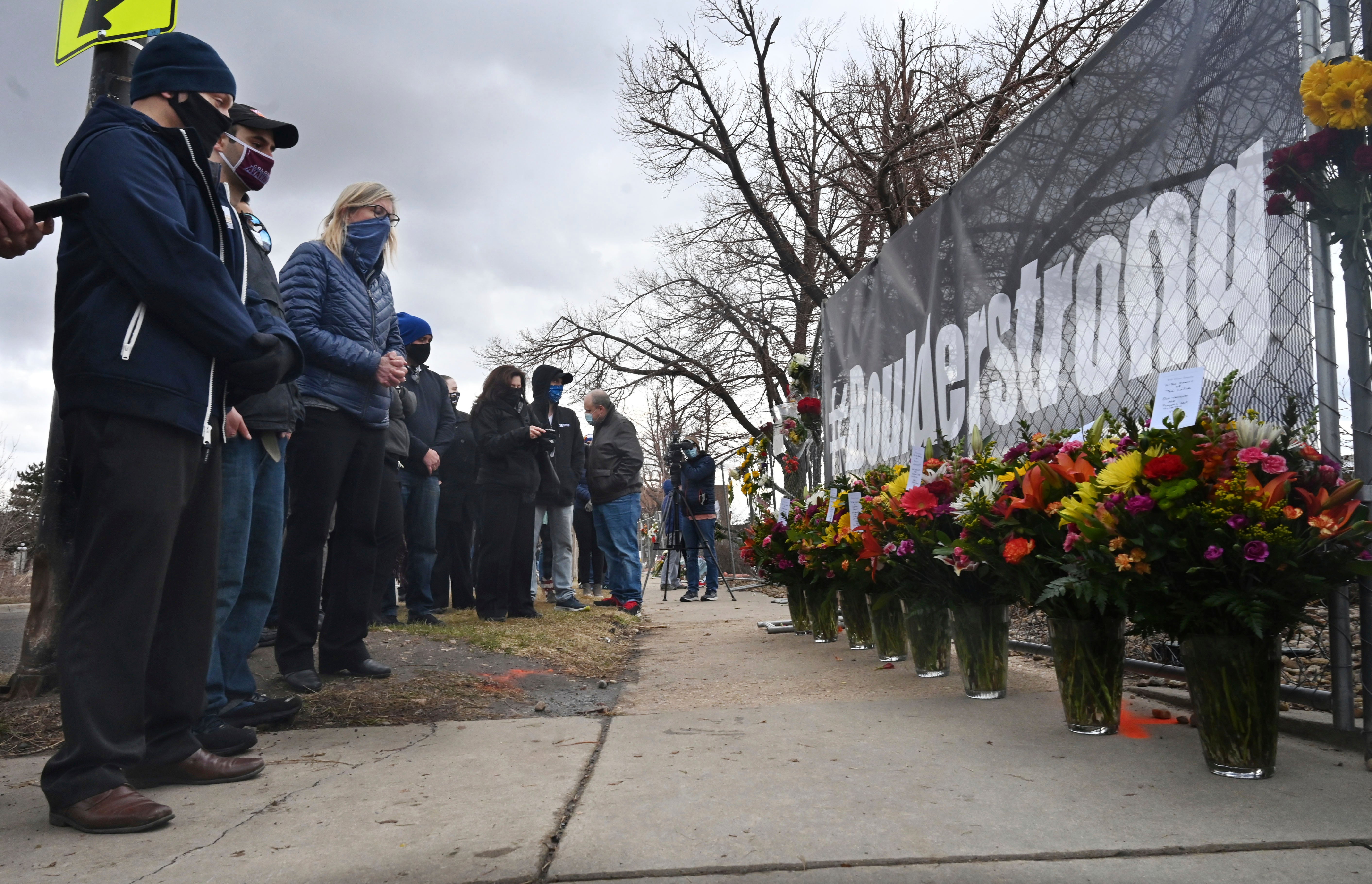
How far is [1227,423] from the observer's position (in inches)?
94.3

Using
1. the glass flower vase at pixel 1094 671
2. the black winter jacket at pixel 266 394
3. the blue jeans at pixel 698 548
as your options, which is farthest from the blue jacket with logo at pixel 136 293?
the blue jeans at pixel 698 548

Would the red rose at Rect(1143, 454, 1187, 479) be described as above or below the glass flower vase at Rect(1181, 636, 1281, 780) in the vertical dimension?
above

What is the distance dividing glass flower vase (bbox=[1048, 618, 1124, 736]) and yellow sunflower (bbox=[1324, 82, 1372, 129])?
1410 mm

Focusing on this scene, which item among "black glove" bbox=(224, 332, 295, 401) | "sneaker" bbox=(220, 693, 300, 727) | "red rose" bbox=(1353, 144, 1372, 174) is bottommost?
"sneaker" bbox=(220, 693, 300, 727)

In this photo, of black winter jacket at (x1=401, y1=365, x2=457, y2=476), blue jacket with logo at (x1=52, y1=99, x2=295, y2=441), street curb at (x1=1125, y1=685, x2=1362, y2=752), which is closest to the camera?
blue jacket with logo at (x1=52, y1=99, x2=295, y2=441)

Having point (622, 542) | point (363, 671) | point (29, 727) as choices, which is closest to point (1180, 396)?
point (363, 671)

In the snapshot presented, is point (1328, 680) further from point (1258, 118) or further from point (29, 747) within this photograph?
point (29, 747)

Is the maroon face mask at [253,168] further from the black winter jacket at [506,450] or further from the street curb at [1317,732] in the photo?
the black winter jacket at [506,450]

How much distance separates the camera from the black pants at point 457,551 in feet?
26.6

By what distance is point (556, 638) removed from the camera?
5695 mm

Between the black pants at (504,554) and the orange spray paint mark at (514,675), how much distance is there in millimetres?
2200

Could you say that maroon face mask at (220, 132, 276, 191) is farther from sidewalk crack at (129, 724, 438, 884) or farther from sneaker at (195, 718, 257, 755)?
sidewalk crack at (129, 724, 438, 884)

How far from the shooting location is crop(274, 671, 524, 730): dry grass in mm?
3506

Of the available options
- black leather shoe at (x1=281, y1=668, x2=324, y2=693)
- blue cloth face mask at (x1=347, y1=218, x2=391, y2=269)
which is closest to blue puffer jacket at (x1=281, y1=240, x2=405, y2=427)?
blue cloth face mask at (x1=347, y1=218, x2=391, y2=269)
